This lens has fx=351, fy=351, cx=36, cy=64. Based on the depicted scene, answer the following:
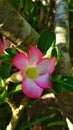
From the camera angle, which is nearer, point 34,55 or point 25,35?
point 34,55

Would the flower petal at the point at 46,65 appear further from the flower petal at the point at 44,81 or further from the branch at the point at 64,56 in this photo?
the branch at the point at 64,56

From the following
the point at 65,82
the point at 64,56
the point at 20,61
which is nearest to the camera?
the point at 20,61

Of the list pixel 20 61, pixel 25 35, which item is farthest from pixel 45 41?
pixel 20 61

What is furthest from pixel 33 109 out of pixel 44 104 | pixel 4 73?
pixel 4 73

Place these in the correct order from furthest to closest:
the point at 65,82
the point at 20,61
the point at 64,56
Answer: the point at 64,56, the point at 65,82, the point at 20,61

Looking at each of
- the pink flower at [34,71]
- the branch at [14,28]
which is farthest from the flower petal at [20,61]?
the branch at [14,28]

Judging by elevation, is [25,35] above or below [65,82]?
above

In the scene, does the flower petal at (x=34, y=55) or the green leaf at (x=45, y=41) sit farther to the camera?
the green leaf at (x=45, y=41)

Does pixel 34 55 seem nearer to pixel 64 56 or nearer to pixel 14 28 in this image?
pixel 14 28
